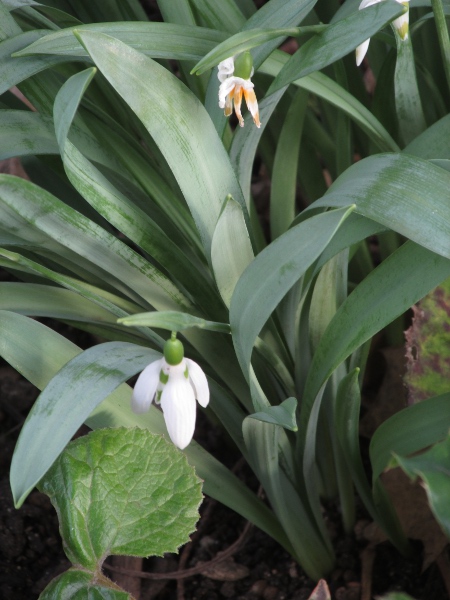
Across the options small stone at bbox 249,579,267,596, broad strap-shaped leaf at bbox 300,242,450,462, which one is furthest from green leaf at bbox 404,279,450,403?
small stone at bbox 249,579,267,596

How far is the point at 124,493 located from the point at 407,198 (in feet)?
1.79

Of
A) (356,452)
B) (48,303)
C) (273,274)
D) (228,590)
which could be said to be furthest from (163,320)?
(228,590)

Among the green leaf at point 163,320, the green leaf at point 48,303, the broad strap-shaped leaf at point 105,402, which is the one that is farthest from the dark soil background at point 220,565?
the green leaf at point 163,320

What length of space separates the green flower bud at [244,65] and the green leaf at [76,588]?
671 mm

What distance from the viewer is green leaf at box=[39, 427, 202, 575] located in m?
0.95

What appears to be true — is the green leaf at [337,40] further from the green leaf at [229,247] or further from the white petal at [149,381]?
the white petal at [149,381]

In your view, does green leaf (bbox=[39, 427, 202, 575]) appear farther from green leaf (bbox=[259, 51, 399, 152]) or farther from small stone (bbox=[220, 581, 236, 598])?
green leaf (bbox=[259, 51, 399, 152])

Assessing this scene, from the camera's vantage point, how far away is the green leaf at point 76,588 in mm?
917

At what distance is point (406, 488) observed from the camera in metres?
1.30

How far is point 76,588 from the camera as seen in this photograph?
36.5 inches

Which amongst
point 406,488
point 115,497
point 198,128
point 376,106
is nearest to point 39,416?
point 115,497

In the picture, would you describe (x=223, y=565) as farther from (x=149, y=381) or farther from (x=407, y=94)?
(x=407, y=94)

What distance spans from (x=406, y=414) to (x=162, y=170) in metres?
0.61

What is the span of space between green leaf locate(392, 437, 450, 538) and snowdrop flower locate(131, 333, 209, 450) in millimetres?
244
